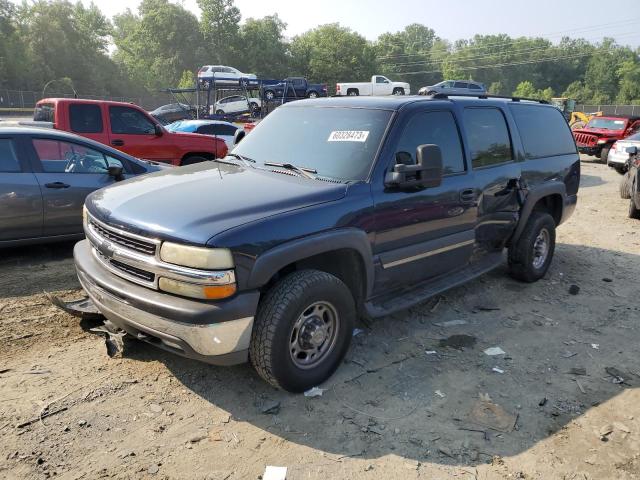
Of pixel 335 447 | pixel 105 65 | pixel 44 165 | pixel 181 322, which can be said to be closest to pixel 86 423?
pixel 181 322

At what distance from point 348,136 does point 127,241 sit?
5.85ft

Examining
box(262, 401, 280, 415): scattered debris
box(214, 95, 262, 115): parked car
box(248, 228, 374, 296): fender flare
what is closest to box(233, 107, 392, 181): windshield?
box(248, 228, 374, 296): fender flare

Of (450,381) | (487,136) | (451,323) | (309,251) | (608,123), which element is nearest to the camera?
(309,251)

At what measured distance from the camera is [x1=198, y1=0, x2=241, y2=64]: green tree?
255 ft

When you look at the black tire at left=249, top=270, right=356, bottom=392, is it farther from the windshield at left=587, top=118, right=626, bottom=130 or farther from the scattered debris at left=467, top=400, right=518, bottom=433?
the windshield at left=587, top=118, right=626, bottom=130

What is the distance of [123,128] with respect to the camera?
9.66 meters

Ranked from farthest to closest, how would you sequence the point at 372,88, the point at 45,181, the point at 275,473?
the point at 372,88, the point at 45,181, the point at 275,473

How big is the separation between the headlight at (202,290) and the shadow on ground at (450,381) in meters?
0.85

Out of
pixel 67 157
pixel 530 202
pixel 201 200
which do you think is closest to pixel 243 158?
pixel 201 200

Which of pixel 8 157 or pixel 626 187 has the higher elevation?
pixel 8 157

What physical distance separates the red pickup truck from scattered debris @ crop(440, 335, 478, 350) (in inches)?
268

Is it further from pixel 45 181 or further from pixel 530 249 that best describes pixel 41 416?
pixel 530 249

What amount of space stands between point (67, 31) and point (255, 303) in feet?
236

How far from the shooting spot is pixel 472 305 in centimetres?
509
